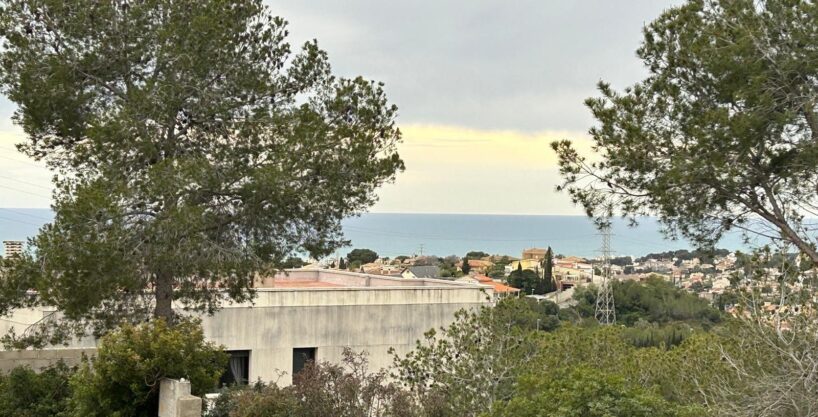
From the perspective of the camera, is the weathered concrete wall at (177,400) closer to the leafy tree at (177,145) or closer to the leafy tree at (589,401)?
the leafy tree at (177,145)

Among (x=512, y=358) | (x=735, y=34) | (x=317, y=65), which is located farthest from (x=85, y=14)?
(x=735, y=34)

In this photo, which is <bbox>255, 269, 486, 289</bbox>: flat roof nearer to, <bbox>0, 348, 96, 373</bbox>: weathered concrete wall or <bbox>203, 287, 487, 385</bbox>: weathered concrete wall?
<bbox>203, 287, 487, 385</bbox>: weathered concrete wall

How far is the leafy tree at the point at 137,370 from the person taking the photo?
10594 mm

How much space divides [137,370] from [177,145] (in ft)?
11.9

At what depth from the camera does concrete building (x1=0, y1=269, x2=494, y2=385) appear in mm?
20812

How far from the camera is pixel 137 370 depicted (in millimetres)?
10625

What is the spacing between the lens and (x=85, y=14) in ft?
38.8

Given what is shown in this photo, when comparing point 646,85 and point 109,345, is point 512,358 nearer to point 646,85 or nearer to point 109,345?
point 646,85

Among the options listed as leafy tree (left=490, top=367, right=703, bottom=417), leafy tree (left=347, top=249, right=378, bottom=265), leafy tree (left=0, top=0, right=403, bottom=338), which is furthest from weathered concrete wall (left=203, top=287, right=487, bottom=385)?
leafy tree (left=347, top=249, right=378, bottom=265)

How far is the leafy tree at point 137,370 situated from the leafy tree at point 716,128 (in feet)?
18.5

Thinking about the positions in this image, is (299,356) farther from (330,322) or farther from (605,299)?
(605,299)

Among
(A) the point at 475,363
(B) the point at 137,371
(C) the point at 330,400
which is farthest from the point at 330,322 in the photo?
(C) the point at 330,400

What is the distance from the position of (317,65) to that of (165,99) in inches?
102

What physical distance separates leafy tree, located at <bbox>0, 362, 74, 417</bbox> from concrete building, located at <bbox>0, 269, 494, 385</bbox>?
23.5 feet
